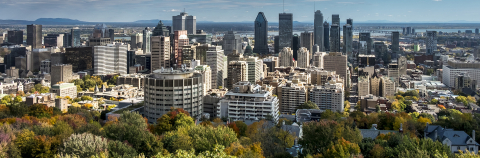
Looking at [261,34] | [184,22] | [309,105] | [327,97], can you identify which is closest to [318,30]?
[261,34]

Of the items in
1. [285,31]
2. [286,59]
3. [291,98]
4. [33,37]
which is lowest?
[291,98]

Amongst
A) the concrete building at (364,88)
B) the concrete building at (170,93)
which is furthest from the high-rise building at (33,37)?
the concrete building at (170,93)

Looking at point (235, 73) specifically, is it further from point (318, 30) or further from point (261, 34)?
point (318, 30)

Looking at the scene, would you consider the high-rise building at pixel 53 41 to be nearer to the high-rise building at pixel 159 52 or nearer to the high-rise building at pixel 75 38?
the high-rise building at pixel 75 38

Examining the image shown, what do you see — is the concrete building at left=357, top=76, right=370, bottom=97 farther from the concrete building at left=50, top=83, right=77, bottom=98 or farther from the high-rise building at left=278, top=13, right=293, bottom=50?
the high-rise building at left=278, top=13, right=293, bottom=50

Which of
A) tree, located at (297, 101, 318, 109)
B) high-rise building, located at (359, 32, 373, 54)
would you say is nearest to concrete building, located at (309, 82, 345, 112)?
tree, located at (297, 101, 318, 109)
